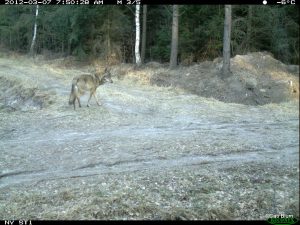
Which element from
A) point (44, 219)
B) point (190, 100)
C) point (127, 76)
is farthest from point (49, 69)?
point (44, 219)

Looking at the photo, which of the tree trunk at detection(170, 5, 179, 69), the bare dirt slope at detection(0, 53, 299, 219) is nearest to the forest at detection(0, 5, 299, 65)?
the tree trunk at detection(170, 5, 179, 69)

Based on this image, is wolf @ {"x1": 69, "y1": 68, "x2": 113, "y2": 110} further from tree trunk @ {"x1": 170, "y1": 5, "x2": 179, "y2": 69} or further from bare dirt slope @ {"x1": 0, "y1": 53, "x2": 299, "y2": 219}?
tree trunk @ {"x1": 170, "y1": 5, "x2": 179, "y2": 69}

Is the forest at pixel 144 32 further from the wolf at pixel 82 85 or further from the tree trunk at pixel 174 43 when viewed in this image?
the wolf at pixel 82 85

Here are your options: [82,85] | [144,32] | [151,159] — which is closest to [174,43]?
[82,85]

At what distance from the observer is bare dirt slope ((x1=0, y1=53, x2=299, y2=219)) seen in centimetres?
657

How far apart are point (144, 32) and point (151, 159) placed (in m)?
22.0

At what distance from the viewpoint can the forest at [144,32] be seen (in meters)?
12.7

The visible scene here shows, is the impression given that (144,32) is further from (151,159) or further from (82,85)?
(151,159)

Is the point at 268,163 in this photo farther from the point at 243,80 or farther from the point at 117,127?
the point at 243,80

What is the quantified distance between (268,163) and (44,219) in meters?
4.20

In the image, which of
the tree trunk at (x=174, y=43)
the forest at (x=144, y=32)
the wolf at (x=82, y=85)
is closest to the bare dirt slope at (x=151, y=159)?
the wolf at (x=82, y=85)

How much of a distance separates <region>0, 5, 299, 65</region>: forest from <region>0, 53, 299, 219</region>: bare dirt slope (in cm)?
208

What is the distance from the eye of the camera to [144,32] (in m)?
30.7

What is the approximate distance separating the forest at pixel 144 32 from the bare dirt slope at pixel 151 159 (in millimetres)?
2085
